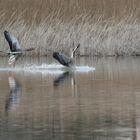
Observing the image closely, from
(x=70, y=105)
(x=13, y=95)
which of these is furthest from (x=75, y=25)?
(x=70, y=105)

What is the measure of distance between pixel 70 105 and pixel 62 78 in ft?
21.0

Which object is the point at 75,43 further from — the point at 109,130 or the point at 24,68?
the point at 109,130

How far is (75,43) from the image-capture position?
31.2 meters

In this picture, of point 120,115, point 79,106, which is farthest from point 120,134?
point 79,106

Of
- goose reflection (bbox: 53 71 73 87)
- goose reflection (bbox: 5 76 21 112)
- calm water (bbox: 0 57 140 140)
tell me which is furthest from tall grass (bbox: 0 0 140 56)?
goose reflection (bbox: 5 76 21 112)

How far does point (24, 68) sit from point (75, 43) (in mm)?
7201

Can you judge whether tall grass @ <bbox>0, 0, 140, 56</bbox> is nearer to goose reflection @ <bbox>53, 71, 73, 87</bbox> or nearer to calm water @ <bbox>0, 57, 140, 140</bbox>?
calm water @ <bbox>0, 57, 140, 140</bbox>

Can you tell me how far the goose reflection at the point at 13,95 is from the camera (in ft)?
45.0

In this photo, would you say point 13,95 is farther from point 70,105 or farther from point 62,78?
point 62,78

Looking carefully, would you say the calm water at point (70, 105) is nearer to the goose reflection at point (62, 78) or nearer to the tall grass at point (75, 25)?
the goose reflection at point (62, 78)

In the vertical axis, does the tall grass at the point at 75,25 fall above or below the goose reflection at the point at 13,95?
above

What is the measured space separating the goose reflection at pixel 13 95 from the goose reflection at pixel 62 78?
33.8 inches

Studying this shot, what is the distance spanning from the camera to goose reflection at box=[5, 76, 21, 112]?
13.7m

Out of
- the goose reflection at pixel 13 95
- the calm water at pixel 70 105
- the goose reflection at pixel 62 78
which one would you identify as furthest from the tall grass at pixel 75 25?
the goose reflection at pixel 13 95
